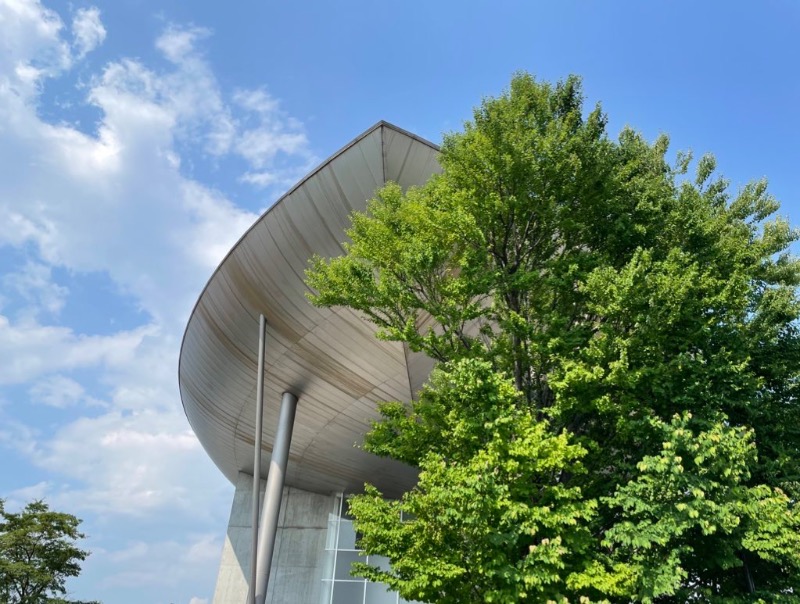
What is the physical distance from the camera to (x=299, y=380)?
1706 cm

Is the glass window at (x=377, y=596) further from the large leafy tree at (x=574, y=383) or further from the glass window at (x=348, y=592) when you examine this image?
the large leafy tree at (x=574, y=383)

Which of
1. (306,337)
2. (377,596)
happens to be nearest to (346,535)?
(377,596)

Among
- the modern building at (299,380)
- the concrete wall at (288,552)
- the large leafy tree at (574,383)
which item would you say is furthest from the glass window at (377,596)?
the large leafy tree at (574,383)

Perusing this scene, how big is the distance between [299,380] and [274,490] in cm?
361

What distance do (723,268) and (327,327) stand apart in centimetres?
981

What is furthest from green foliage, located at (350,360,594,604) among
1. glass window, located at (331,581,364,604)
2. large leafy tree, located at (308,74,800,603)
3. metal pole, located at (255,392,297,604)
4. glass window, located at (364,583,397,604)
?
glass window, located at (331,581,364,604)

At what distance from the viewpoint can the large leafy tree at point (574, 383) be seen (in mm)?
6219

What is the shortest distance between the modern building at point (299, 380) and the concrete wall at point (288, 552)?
50 millimetres

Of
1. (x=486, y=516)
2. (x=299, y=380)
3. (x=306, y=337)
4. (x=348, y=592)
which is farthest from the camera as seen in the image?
(x=348, y=592)

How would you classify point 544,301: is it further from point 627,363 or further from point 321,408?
point 321,408

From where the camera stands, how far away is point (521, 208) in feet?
27.8

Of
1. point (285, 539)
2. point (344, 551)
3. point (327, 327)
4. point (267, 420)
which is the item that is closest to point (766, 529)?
point (327, 327)

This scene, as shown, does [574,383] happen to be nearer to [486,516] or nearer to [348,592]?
[486,516]

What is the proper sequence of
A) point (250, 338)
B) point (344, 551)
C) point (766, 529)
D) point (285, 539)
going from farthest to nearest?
point (285, 539) → point (344, 551) → point (250, 338) → point (766, 529)
